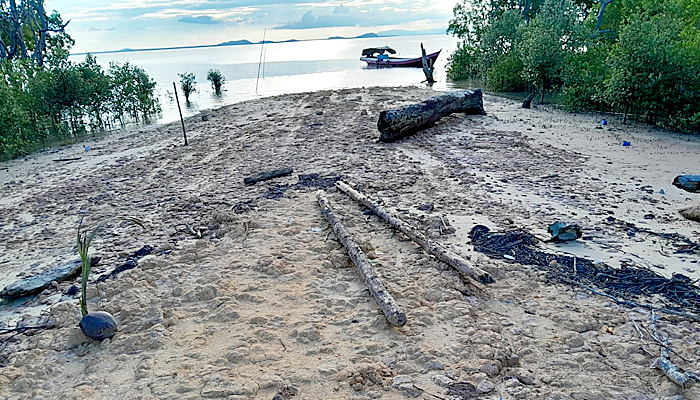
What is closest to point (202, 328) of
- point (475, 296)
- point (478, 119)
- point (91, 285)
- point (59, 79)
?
point (91, 285)

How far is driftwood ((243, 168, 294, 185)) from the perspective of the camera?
25.0ft

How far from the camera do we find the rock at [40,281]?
168 inches

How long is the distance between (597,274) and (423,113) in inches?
283

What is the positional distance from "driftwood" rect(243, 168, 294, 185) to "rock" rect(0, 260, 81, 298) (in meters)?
3.25

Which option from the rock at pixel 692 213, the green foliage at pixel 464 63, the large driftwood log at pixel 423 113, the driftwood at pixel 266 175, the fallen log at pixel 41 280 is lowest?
the rock at pixel 692 213

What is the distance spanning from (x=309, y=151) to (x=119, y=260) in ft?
17.4

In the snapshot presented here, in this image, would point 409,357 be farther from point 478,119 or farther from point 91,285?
point 478,119

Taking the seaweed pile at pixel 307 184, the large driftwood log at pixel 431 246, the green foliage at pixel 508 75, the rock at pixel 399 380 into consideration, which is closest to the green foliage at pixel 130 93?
the seaweed pile at pixel 307 184

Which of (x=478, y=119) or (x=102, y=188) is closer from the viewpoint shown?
(x=102, y=188)

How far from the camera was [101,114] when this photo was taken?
17.2 m

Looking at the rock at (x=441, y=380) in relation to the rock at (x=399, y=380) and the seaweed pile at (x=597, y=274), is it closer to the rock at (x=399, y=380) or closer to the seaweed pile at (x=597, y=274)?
the rock at (x=399, y=380)

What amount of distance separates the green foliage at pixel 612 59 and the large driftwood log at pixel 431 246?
27.7 ft

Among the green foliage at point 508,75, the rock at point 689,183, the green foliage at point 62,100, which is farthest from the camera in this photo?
the green foliage at point 508,75

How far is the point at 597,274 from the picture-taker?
4.12 m
